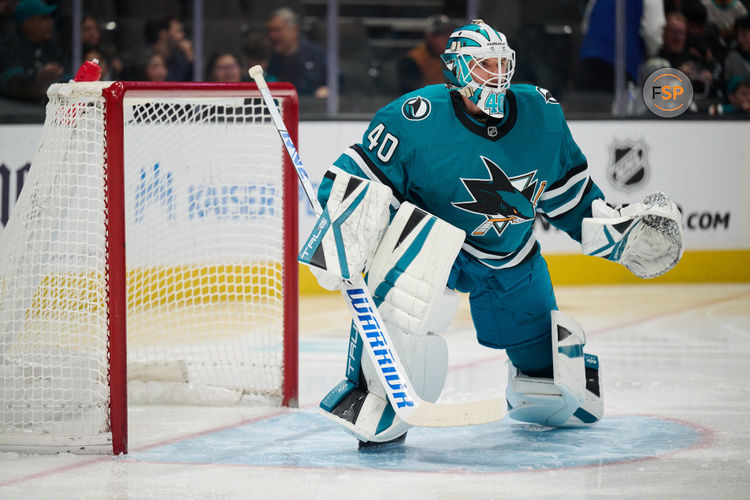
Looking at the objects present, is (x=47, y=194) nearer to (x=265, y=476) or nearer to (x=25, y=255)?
(x=25, y=255)

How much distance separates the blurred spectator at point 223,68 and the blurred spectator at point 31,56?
28.7 inches

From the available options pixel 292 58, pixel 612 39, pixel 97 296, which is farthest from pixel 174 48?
pixel 97 296

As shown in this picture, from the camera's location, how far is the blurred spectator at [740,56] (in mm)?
6250

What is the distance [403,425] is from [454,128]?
2.39 feet

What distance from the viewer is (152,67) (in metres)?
5.83

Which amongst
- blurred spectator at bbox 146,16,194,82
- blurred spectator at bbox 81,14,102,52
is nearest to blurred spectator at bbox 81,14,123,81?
blurred spectator at bbox 81,14,102,52

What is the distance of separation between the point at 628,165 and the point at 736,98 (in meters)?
0.77

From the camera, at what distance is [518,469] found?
2549 mm

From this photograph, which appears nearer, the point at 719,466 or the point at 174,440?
the point at 719,466

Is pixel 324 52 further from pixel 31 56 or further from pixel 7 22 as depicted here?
pixel 7 22

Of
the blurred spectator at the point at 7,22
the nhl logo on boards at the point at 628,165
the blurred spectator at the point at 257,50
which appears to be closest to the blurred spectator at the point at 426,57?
the blurred spectator at the point at 257,50

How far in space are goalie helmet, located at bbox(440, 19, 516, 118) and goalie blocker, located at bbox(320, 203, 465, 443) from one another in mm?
337

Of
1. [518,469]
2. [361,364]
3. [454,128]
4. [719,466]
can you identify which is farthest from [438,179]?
[719,466]

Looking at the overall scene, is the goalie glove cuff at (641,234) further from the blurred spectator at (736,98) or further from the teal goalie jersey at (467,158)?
the blurred spectator at (736,98)
